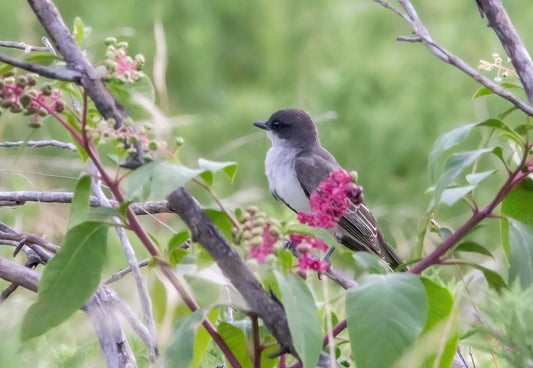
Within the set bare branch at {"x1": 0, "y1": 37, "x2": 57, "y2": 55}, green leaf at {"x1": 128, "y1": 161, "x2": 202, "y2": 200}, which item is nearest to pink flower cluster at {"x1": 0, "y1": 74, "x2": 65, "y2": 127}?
green leaf at {"x1": 128, "y1": 161, "x2": 202, "y2": 200}

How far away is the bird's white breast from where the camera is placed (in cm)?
264

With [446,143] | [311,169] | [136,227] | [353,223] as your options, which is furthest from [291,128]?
[136,227]

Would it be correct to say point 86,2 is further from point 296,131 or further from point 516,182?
point 516,182

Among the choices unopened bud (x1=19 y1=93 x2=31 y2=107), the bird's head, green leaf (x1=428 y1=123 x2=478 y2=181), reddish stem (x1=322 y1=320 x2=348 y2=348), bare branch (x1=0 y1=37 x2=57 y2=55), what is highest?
bare branch (x1=0 y1=37 x2=57 y2=55)

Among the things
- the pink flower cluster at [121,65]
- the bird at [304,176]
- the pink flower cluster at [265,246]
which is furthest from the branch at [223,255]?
the bird at [304,176]

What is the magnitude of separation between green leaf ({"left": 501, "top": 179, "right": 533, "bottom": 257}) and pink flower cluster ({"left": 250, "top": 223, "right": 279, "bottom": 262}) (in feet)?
1.32

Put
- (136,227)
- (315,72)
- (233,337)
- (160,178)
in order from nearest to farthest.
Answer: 1. (160,178)
2. (136,227)
3. (233,337)
4. (315,72)

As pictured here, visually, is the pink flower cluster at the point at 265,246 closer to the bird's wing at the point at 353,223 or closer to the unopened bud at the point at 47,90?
the unopened bud at the point at 47,90

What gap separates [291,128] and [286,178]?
12.9 inches

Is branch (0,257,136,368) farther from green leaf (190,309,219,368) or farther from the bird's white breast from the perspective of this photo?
the bird's white breast

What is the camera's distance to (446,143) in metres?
1.03

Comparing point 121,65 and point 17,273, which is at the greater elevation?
point 121,65

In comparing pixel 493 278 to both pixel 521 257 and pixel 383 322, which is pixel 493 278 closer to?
pixel 521 257

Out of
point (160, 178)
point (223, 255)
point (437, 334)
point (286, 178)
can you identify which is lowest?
point (286, 178)
